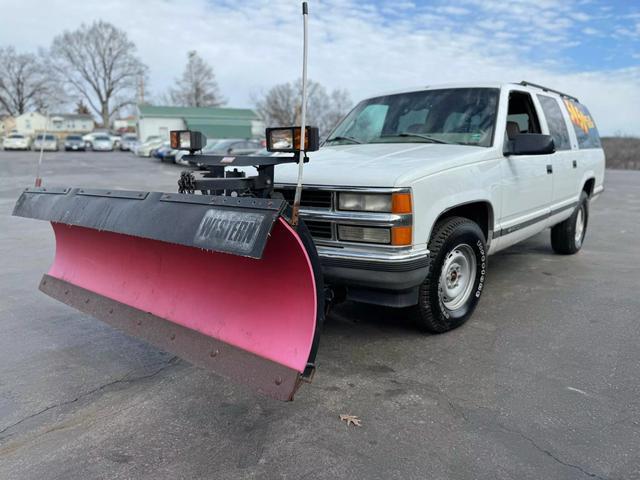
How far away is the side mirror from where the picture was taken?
4238 millimetres

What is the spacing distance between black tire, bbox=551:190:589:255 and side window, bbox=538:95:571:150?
109cm

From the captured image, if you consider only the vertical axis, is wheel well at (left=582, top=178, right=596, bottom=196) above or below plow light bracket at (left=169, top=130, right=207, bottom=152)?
below

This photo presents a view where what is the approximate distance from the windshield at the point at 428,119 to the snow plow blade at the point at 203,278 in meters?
2.39

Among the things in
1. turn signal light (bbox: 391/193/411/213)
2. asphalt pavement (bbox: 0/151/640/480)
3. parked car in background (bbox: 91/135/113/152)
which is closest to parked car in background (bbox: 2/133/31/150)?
parked car in background (bbox: 91/135/113/152)

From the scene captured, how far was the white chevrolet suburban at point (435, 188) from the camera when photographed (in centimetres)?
335

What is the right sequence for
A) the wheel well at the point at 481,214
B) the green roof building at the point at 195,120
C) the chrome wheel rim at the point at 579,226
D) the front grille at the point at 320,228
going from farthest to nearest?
1. the green roof building at the point at 195,120
2. the chrome wheel rim at the point at 579,226
3. the wheel well at the point at 481,214
4. the front grille at the point at 320,228

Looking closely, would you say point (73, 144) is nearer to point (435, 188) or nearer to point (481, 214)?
point (481, 214)

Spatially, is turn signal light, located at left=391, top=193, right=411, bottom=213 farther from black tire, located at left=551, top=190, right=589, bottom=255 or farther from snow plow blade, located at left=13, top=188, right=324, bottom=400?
black tire, located at left=551, top=190, right=589, bottom=255

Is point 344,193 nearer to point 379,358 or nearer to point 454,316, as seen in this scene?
point 379,358

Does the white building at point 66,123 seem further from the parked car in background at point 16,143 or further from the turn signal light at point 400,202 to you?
the turn signal light at point 400,202

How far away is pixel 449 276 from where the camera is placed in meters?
4.08

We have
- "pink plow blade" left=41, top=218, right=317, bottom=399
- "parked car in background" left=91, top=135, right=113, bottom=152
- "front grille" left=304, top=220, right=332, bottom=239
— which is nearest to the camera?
"pink plow blade" left=41, top=218, right=317, bottom=399

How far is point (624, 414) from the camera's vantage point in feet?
9.49

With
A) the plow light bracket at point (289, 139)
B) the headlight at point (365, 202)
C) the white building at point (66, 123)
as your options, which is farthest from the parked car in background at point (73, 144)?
the plow light bracket at point (289, 139)
